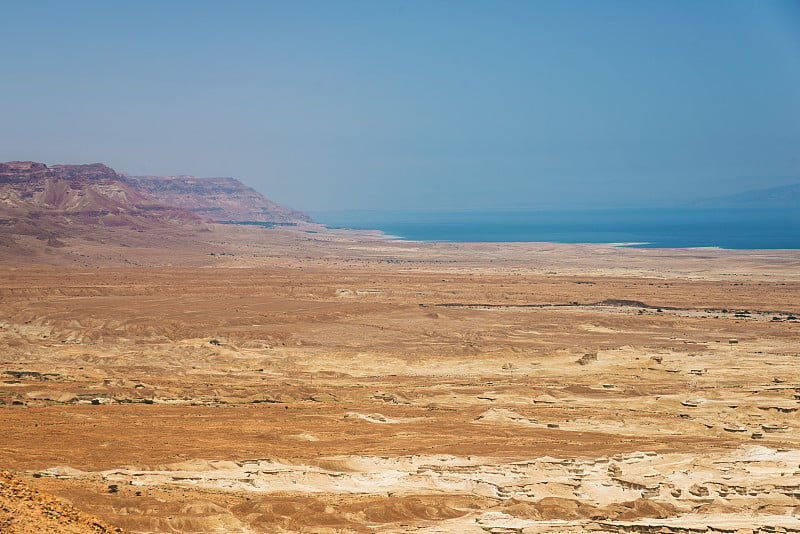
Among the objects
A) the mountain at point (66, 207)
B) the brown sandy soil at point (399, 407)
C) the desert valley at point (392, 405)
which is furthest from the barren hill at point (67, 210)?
the brown sandy soil at point (399, 407)

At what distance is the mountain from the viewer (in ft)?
386

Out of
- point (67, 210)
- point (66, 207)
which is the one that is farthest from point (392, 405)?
point (66, 207)

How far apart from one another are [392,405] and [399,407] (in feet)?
1.65

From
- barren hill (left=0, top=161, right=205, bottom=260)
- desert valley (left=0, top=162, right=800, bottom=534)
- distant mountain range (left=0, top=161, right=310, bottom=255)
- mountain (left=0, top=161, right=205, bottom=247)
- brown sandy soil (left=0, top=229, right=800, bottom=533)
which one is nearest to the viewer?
desert valley (left=0, top=162, right=800, bottom=534)

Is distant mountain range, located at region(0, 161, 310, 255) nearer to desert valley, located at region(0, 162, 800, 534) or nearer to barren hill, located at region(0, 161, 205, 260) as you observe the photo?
barren hill, located at region(0, 161, 205, 260)

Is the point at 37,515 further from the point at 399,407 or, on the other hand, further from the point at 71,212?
the point at 71,212

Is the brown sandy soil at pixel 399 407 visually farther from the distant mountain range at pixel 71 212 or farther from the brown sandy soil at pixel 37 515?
the distant mountain range at pixel 71 212

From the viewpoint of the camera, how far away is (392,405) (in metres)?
30.6

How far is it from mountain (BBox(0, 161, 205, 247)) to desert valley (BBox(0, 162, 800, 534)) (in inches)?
1875

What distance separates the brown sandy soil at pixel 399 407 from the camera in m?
19.2

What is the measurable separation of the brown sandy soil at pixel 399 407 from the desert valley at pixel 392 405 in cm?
12

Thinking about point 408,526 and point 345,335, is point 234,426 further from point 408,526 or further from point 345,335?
point 345,335

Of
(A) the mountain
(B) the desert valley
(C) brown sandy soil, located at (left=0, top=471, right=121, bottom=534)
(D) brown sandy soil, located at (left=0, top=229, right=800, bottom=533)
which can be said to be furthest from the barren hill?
(C) brown sandy soil, located at (left=0, top=471, right=121, bottom=534)

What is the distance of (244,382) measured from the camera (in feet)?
116
